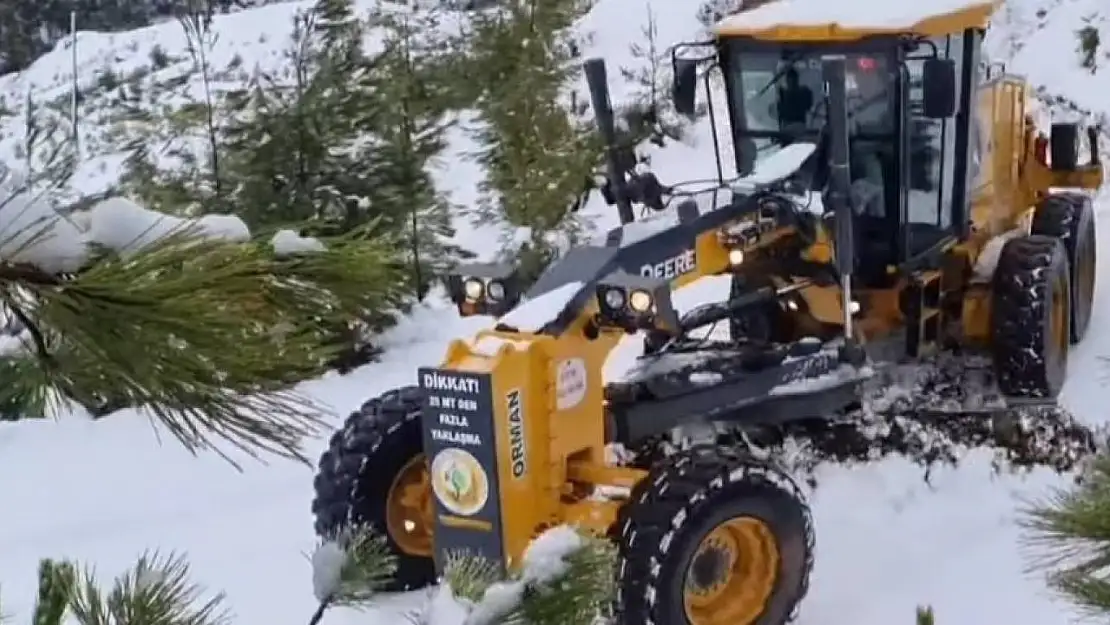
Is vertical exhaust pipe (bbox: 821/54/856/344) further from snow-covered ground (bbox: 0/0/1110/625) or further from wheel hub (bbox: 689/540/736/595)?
wheel hub (bbox: 689/540/736/595)

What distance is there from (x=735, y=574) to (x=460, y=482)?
3.52ft

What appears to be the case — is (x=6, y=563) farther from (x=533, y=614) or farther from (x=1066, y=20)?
(x=1066, y=20)

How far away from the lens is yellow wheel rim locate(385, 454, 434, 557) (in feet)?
18.4

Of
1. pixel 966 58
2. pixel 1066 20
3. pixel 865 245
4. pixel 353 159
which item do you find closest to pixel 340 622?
pixel 865 245

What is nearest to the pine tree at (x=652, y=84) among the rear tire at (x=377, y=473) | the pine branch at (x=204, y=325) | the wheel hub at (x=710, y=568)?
the rear tire at (x=377, y=473)

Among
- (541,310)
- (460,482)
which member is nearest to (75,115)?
(541,310)

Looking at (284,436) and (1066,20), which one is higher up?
(1066,20)

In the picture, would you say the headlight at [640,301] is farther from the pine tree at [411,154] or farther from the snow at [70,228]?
the pine tree at [411,154]

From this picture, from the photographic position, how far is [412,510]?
563cm

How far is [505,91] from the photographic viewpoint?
11.0 meters

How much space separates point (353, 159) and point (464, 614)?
788 centimetres

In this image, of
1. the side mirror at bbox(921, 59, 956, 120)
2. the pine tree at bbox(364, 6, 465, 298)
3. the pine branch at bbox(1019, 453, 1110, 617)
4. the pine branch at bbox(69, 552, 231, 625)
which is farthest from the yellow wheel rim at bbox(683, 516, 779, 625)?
the pine tree at bbox(364, 6, 465, 298)

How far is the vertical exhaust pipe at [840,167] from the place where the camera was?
5.98 meters

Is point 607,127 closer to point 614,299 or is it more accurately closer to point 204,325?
point 614,299
